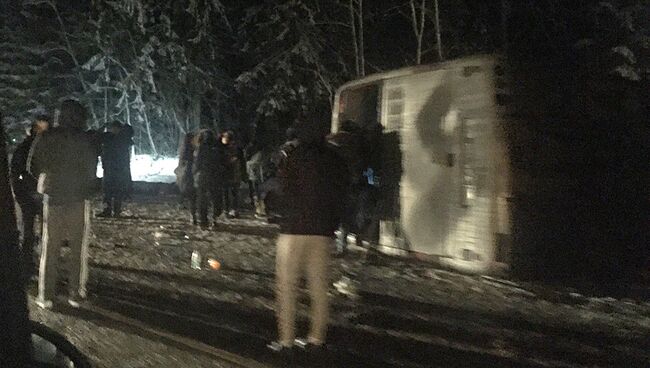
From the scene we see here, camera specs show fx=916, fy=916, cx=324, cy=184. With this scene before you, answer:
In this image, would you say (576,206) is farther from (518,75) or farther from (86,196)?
(86,196)

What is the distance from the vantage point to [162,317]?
321 inches

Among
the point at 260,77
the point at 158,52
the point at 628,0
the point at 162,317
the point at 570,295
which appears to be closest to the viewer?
the point at 162,317

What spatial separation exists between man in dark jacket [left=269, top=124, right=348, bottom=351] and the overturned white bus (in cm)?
264

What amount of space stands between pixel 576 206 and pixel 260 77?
21.7m

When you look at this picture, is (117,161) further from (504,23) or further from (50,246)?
(504,23)

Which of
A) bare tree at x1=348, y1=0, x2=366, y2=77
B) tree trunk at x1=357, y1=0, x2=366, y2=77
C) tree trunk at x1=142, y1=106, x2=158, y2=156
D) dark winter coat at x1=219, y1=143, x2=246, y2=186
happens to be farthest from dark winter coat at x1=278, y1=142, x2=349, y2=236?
tree trunk at x1=142, y1=106, x2=158, y2=156

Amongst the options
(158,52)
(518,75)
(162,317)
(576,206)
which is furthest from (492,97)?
(158,52)

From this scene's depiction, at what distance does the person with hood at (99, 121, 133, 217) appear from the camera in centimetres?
1581

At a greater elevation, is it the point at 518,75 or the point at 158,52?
the point at 158,52

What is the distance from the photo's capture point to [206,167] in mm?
14570

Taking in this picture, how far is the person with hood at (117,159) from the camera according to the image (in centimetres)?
1581

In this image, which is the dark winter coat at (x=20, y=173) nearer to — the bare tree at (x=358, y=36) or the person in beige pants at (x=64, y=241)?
the person in beige pants at (x=64, y=241)

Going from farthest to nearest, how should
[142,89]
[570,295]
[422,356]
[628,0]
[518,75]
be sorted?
[142,89] → [628,0] → [570,295] → [518,75] → [422,356]

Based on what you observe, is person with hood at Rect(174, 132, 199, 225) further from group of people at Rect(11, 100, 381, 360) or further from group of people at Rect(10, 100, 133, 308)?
group of people at Rect(10, 100, 133, 308)
